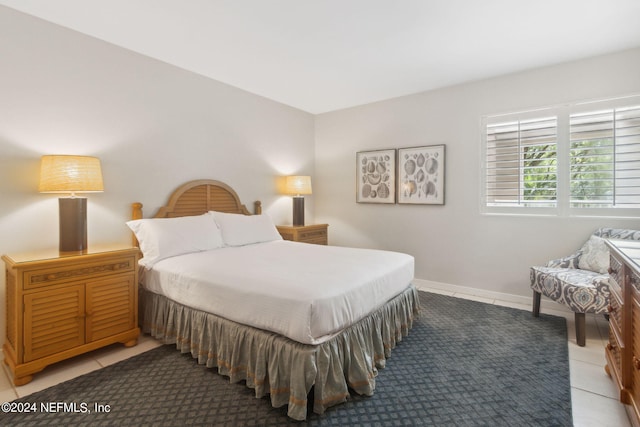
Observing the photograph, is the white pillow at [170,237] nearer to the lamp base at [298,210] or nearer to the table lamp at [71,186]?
the table lamp at [71,186]

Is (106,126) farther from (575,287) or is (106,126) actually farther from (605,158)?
(605,158)

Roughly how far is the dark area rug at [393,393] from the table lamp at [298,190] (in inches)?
94.1

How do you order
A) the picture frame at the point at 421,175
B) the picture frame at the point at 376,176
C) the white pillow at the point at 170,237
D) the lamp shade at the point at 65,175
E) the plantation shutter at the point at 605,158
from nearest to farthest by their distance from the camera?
1. the lamp shade at the point at 65,175
2. the white pillow at the point at 170,237
3. the plantation shutter at the point at 605,158
4. the picture frame at the point at 421,175
5. the picture frame at the point at 376,176

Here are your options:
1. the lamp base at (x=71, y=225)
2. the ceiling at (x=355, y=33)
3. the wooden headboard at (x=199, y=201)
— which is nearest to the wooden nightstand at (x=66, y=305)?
the lamp base at (x=71, y=225)

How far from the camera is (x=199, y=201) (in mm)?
3582

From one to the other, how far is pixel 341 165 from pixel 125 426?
4070 mm

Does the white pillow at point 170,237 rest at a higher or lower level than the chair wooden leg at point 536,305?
higher

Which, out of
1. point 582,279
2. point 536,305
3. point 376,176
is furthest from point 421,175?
point 582,279

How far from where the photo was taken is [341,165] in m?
5.01

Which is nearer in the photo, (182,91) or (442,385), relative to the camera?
(442,385)

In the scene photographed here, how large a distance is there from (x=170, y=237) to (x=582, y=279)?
357cm

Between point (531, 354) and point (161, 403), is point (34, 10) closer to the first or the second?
point (161, 403)

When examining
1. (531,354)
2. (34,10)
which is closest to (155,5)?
(34,10)

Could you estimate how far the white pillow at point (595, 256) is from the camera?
9.25 ft
